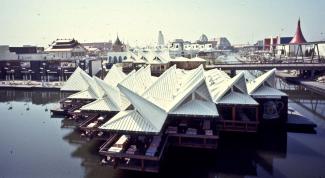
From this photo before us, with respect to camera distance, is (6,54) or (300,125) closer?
(300,125)

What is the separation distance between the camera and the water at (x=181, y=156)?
76.7ft

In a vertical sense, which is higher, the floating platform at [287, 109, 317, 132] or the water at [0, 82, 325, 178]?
the floating platform at [287, 109, 317, 132]

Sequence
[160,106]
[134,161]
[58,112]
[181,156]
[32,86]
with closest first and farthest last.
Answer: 1. [134,161]
2. [181,156]
3. [160,106]
4. [58,112]
5. [32,86]

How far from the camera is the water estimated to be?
23.4m

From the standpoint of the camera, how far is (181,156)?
26.5m

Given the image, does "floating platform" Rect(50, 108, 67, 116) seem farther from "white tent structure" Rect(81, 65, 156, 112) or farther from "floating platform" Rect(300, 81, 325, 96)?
"floating platform" Rect(300, 81, 325, 96)

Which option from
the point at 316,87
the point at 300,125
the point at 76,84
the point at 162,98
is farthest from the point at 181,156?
the point at 316,87

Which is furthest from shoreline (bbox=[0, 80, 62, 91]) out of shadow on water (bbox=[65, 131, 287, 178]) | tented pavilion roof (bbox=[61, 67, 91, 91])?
shadow on water (bbox=[65, 131, 287, 178])

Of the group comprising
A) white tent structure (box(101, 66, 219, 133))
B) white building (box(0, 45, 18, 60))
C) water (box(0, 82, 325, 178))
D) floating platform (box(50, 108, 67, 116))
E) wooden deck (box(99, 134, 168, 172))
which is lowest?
water (box(0, 82, 325, 178))

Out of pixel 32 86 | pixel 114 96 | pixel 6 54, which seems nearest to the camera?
pixel 114 96

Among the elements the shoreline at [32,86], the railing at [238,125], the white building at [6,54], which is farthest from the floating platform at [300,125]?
the white building at [6,54]

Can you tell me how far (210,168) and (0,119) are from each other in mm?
36060

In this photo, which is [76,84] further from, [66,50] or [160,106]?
[66,50]

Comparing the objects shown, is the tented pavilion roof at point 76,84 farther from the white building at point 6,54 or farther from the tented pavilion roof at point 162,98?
the white building at point 6,54
